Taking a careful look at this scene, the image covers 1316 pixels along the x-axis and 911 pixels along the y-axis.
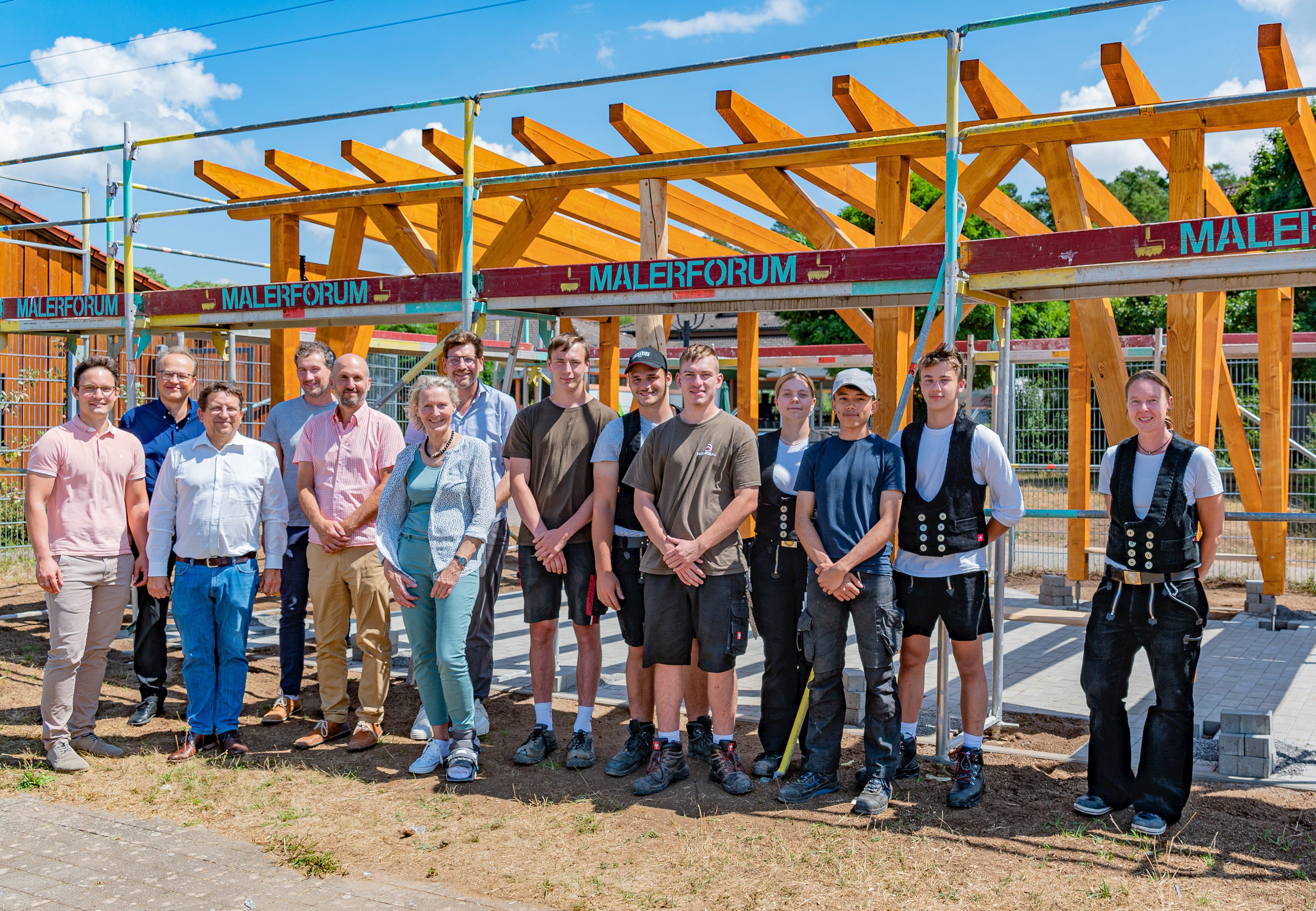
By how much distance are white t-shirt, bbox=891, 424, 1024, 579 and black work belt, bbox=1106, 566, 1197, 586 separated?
16.8 inches

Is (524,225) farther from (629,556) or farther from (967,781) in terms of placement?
(967,781)

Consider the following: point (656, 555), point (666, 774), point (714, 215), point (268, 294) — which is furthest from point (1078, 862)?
point (714, 215)

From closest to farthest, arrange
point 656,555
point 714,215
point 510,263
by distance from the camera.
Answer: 1. point 656,555
2. point 510,263
3. point 714,215

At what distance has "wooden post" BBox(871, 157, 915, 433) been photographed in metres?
6.73

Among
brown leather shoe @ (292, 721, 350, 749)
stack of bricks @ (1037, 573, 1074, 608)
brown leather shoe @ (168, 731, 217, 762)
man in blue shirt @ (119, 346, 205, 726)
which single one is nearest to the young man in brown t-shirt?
brown leather shoe @ (292, 721, 350, 749)

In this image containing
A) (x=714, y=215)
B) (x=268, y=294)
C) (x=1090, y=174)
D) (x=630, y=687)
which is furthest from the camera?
(x=714, y=215)

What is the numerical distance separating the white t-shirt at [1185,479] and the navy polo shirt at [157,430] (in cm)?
458

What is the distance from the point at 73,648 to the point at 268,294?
264 centimetres

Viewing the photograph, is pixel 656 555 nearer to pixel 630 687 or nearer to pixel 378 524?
pixel 630 687

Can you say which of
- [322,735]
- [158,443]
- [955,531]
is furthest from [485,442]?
[955,531]

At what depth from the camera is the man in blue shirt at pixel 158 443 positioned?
5496mm

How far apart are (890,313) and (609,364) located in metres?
3.27

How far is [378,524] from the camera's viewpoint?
186 inches

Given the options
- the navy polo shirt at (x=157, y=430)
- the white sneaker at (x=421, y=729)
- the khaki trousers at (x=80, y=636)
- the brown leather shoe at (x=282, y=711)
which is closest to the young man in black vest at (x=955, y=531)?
the white sneaker at (x=421, y=729)
